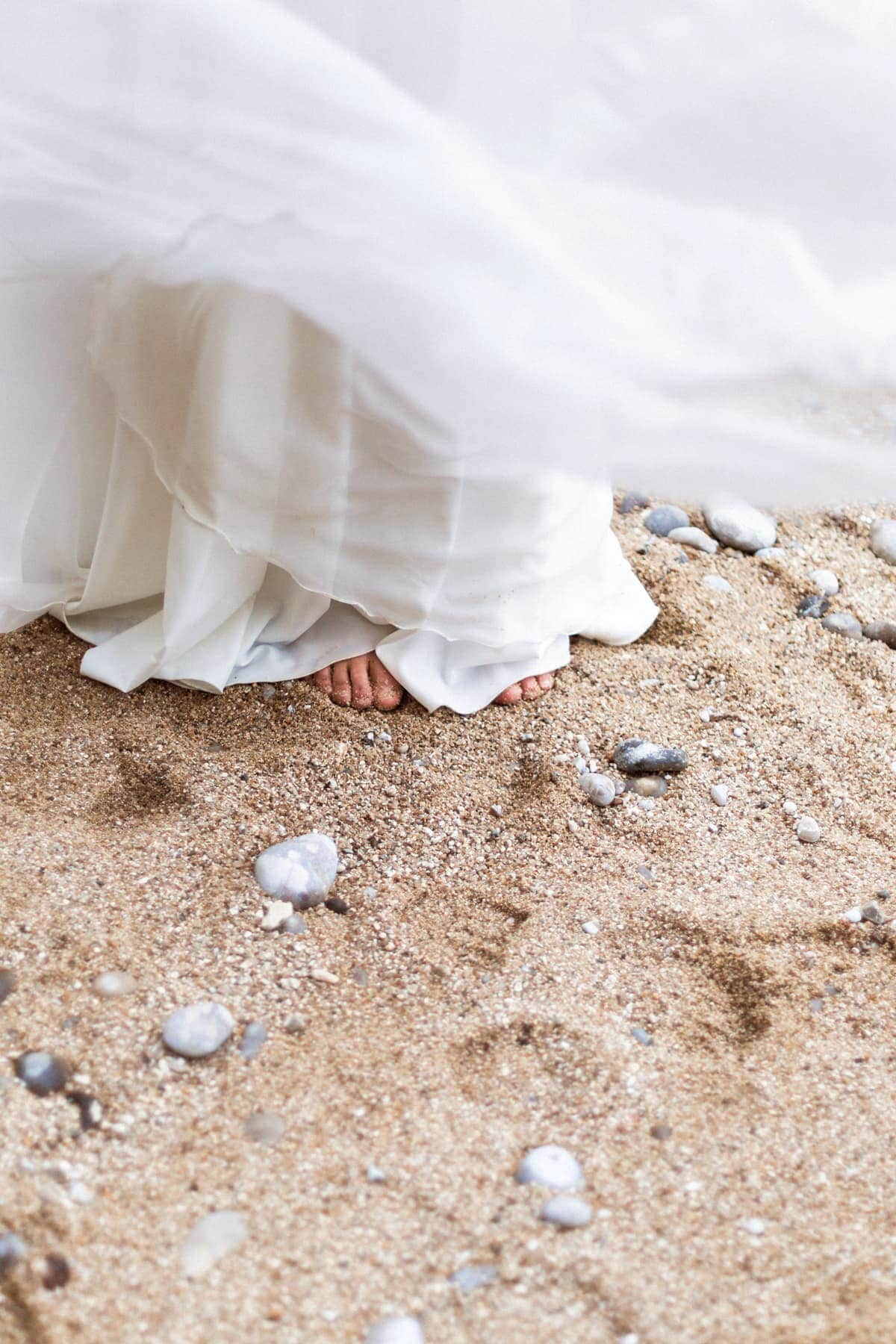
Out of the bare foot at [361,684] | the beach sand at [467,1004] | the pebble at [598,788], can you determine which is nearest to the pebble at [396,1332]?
the beach sand at [467,1004]

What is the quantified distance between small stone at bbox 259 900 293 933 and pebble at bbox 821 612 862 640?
99 centimetres

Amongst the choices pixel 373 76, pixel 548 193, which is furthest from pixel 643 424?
pixel 373 76

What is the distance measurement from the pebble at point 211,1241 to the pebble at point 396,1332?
13 cm

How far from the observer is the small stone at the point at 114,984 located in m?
1.16

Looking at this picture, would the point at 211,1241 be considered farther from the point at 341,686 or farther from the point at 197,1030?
the point at 341,686

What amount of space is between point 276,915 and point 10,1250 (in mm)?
435

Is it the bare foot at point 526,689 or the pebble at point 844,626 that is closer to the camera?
the bare foot at point 526,689

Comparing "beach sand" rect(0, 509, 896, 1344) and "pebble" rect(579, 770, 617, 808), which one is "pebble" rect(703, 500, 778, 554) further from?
"pebble" rect(579, 770, 617, 808)

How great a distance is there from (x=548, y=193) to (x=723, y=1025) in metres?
0.81

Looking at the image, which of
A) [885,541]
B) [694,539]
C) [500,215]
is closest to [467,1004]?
[500,215]

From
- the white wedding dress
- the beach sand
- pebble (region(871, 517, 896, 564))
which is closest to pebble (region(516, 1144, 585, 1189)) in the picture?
the beach sand

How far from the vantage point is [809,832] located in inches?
58.2

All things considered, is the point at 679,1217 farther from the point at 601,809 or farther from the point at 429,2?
the point at 429,2

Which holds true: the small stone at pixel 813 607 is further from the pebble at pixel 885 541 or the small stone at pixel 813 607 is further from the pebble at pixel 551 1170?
the pebble at pixel 551 1170
